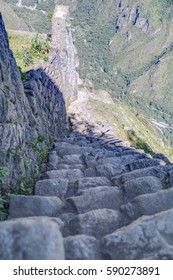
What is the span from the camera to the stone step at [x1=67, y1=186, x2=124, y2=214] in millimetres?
6734

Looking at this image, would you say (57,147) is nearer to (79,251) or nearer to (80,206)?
(80,206)

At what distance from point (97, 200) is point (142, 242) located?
6.88 ft

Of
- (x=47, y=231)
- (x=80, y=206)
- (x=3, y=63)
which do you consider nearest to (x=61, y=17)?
(x=3, y=63)

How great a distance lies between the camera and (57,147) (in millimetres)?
15391

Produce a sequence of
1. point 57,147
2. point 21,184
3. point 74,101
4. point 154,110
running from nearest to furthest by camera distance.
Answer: point 21,184, point 57,147, point 74,101, point 154,110

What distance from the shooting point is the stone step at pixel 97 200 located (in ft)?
22.1

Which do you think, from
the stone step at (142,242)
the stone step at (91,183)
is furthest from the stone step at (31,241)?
the stone step at (91,183)

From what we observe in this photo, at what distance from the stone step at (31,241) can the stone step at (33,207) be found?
7.03 feet

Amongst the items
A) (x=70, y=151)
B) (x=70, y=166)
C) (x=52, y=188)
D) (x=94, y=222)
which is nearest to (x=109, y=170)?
(x=70, y=166)

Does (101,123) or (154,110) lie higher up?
(101,123)

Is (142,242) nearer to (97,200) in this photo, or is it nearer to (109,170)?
(97,200)

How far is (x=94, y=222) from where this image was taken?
224 inches

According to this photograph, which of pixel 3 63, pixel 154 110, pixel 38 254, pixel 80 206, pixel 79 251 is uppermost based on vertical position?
pixel 3 63

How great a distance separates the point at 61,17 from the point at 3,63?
29620 millimetres
